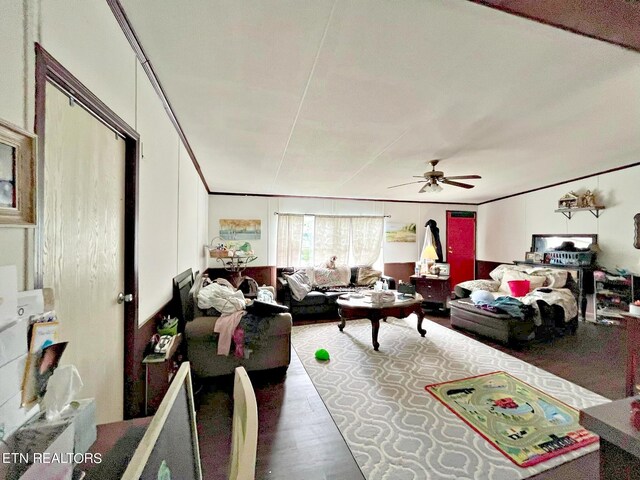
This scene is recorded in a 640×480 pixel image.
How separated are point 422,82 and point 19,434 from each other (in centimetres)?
247

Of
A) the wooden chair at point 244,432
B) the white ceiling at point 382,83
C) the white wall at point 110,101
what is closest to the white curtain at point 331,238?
the white ceiling at point 382,83

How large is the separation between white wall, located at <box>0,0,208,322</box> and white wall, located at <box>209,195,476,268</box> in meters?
2.56

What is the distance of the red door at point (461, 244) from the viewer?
6488 millimetres

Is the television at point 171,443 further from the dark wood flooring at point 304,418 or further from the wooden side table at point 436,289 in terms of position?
the wooden side table at point 436,289

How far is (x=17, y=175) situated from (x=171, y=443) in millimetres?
832

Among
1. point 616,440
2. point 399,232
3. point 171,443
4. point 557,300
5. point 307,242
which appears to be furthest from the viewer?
point 399,232

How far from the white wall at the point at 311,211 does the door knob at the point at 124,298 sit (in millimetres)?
3892

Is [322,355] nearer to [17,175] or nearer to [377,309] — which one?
[377,309]

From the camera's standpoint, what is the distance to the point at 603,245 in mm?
4332

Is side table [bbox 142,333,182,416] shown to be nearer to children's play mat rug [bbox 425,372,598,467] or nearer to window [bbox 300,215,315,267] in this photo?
children's play mat rug [bbox 425,372,598,467]

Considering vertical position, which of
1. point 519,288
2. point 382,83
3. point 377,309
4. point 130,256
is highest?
point 382,83

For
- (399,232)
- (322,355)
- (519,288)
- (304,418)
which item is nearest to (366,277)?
(399,232)

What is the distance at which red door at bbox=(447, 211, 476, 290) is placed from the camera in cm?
649

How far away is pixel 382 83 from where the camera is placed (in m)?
1.83
